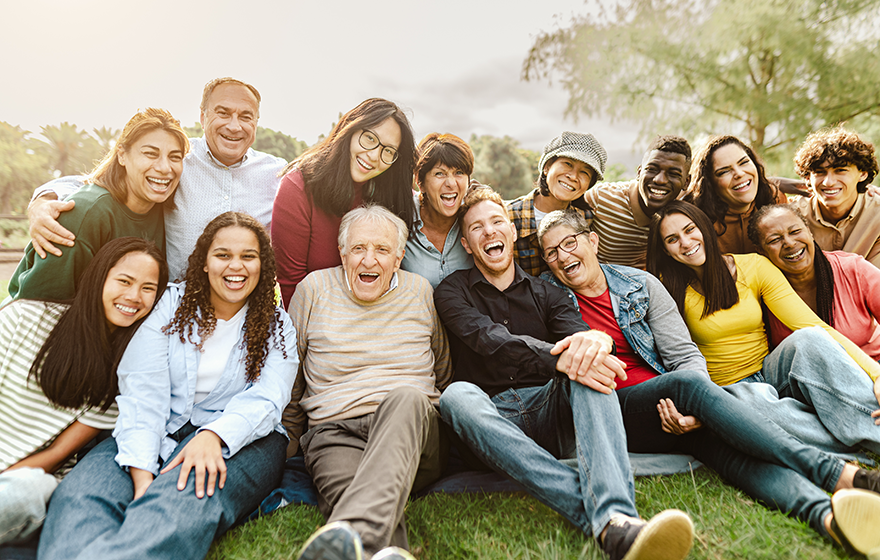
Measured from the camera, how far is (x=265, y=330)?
9.89 feet

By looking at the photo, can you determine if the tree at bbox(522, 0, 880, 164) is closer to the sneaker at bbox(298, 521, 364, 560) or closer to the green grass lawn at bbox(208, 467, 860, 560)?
the green grass lawn at bbox(208, 467, 860, 560)

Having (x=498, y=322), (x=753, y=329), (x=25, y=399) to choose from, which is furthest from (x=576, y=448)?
(x=25, y=399)

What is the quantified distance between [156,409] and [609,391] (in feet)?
7.97

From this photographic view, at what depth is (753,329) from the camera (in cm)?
368

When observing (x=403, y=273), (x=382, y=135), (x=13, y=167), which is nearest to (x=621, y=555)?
(x=403, y=273)

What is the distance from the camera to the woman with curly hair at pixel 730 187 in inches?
169

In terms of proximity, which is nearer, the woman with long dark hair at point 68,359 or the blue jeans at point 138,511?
the blue jeans at point 138,511

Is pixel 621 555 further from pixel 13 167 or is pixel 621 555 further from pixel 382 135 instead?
pixel 13 167

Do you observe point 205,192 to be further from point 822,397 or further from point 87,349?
point 822,397

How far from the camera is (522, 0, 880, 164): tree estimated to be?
1278 cm

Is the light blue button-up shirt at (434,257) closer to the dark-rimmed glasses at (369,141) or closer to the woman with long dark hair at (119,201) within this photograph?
the dark-rimmed glasses at (369,141)

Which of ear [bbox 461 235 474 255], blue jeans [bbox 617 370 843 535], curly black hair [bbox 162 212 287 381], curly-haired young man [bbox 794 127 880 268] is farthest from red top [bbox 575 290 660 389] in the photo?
curly-haired young man [bbox 794 127 880 268]

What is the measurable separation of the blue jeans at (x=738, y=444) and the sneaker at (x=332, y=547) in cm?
196

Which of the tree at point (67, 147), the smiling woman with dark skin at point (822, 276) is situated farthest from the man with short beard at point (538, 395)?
the tree at point (67, 147)
